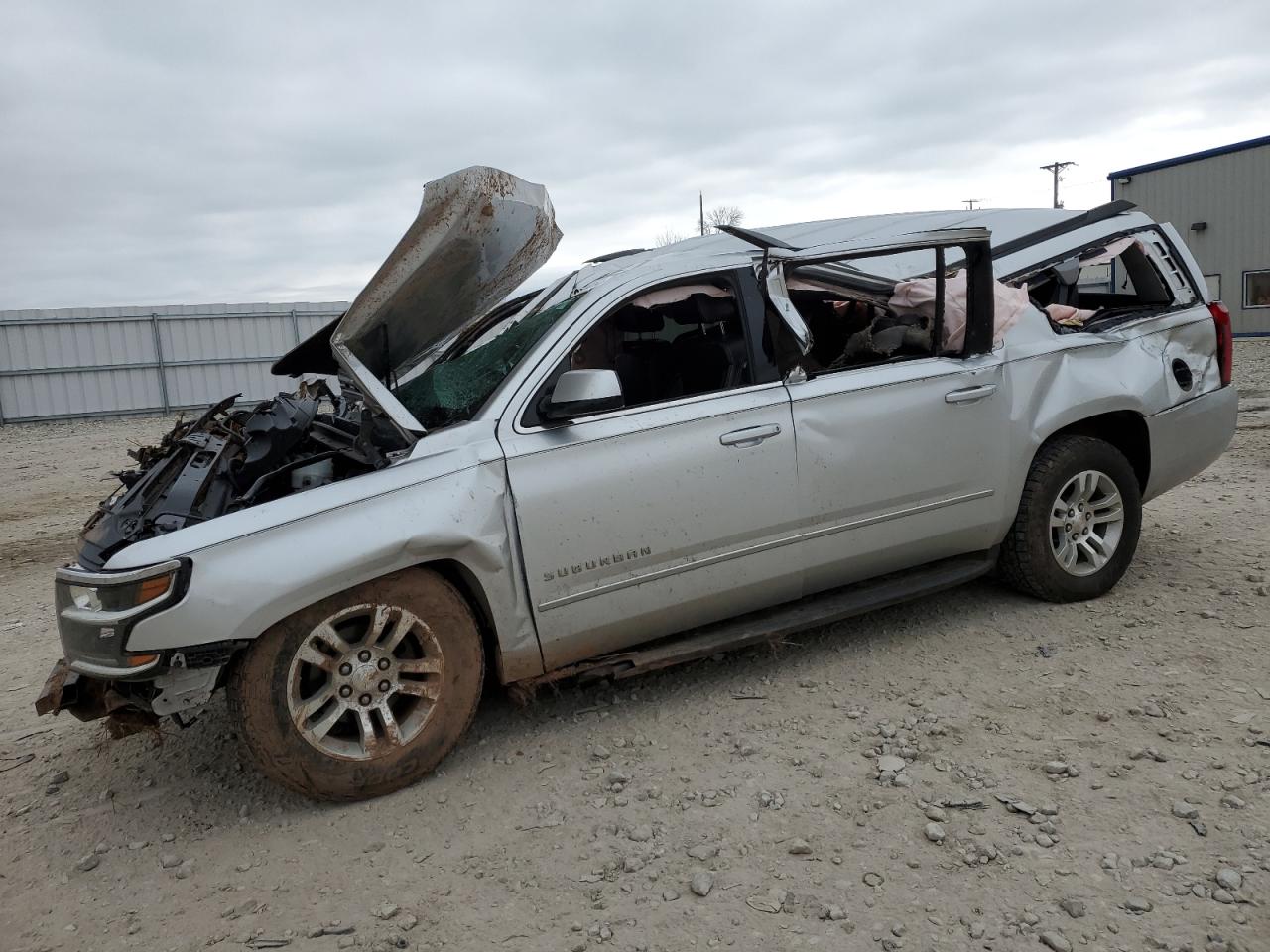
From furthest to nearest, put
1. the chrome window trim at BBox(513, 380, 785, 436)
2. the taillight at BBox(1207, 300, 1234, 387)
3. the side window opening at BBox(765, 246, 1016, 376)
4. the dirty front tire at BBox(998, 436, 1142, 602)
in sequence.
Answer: the taillight at BBox(1207, 300, 1234, 387) < the dirty front tire at BBox(998, 436, 1142, 602) < the side window opening at BBox(765, 246, 1016, 376) < the chrome window trim at BBox(513, 380, 785, 436)

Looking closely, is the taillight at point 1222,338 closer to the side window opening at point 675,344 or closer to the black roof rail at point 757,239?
the black roof rail at point 757,239

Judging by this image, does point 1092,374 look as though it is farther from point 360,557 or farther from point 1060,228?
point 360,557

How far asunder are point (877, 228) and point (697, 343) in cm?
136

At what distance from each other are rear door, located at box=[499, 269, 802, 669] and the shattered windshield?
0.63 feet

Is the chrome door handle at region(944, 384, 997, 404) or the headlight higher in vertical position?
the chrome door handle at region(944, 384, 997, 404)

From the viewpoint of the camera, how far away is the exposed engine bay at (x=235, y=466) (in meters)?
3.42

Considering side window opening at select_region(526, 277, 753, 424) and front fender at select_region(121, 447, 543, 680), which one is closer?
front fender at select_region(121, 447, 543, 680)

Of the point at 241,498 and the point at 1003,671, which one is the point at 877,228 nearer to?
the point at 1003,671

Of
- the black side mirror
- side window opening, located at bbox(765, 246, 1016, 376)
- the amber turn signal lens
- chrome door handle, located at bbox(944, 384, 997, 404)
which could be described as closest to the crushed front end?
the amber turn signal lens

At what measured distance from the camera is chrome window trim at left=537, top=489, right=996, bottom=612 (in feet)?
11.5

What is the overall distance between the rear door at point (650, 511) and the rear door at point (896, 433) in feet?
0.49

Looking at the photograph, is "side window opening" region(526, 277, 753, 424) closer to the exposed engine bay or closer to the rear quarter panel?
the exposed engine bay

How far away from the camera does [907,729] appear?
3.52m

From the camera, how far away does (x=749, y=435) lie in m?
3.71
